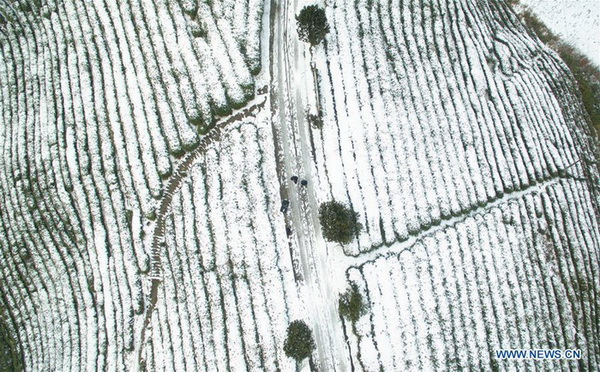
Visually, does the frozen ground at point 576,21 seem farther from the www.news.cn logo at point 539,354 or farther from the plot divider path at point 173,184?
the plot divider path at point 173,184

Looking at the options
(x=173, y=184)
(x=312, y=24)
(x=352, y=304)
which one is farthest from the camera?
(x=173, y=184)

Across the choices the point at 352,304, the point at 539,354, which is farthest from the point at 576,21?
the point at 352,304

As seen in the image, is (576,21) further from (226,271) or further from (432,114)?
(226,271)

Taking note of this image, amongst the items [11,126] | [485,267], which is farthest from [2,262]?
[485,267]

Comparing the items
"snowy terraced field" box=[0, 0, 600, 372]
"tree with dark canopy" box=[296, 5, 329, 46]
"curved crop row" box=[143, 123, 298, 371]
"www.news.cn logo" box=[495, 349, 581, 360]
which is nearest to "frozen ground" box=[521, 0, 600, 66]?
"snowy terraced field" box=[0, 0, 600, 372]

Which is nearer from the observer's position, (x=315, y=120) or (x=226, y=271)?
(x=226, y=271)

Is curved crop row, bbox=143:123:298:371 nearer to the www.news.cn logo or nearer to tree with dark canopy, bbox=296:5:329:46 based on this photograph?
tree with dark canopy, bbox=296:5:329:46
